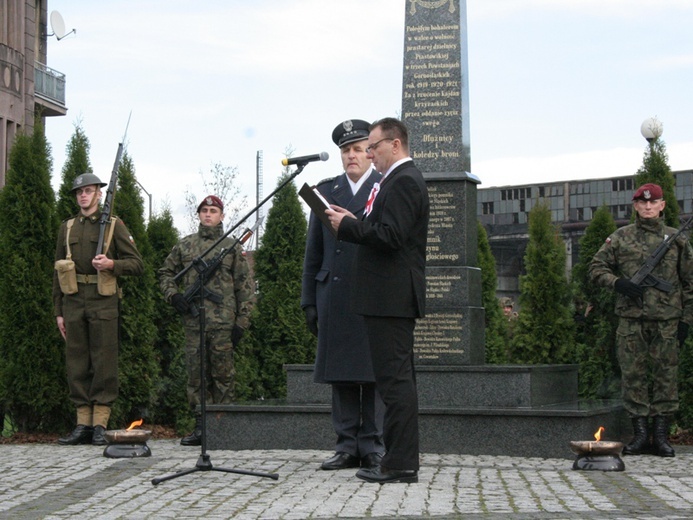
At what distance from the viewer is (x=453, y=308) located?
1030cm

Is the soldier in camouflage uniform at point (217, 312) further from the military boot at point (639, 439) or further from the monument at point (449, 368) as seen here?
the military boot at point (639, 439)

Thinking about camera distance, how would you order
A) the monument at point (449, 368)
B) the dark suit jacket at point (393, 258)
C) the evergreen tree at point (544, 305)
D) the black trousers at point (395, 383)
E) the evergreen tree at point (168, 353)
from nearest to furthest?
the dark suit jacket at point (393, 258) < the black trousers at point (395, 383) < the monument at point (449, 368) < the evergreen tree at point (168, 353) < the evergreen tree at point (544, 305)

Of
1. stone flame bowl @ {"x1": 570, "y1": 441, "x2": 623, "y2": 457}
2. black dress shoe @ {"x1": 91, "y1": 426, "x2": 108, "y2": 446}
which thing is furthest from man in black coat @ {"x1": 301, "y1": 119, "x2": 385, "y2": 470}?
black dress shoe @ {"x1": 91, "y1": 426, "x2": 108, "y2": 446}

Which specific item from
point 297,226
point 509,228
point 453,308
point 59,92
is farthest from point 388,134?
point 59,92

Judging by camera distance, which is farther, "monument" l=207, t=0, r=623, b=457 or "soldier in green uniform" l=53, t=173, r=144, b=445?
"soldier in green uniform" l=53, t=173, r=144, b=445

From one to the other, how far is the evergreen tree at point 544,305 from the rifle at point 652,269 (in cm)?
397

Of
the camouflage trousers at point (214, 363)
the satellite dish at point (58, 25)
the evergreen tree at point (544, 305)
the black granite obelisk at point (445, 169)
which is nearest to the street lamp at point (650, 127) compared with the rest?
the evergreen tree at point (544, 305)

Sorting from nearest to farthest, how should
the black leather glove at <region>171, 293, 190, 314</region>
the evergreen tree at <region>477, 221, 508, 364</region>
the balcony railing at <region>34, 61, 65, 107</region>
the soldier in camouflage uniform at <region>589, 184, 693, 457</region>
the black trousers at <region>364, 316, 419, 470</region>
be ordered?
1. the black trousers at <region>364, 316, 419, 470</region>
2. the soldier in camouflage uniform at <region>589, 184, 693, 457</region>
3. the black leather glove at <region>171, 293, 190, 314</region>
4. the evergreen tree at <region>477, 221, 508, 364</region>
5. the balcony railing at <region>34, 61, 65, 107</region>

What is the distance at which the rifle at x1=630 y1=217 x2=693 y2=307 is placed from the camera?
9.31 m

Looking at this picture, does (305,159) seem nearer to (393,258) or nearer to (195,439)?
(393,258)

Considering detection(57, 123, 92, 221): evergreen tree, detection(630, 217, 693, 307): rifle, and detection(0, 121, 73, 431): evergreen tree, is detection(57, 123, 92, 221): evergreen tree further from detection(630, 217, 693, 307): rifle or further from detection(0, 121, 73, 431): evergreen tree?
detection(630, 217, 693, 307): rifle

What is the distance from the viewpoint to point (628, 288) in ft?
30.5

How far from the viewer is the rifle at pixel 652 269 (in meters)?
9.31

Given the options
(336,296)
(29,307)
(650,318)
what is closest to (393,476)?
(336,296)
